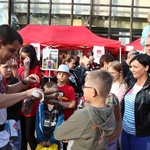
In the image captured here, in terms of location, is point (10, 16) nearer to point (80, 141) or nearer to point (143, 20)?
point (143, 20)

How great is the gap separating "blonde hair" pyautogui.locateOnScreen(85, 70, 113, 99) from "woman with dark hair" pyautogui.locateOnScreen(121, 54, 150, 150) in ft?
3.80

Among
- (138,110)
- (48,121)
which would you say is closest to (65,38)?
(48,121)

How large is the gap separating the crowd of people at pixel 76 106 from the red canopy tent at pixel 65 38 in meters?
4.53

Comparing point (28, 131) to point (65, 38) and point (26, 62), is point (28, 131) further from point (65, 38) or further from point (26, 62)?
point (65, 38)

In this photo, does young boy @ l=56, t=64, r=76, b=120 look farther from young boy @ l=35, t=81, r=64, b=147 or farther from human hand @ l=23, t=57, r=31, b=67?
human hand @ l=23, t=57, r=31, b=67

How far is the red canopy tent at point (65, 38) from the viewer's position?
11.4 metres

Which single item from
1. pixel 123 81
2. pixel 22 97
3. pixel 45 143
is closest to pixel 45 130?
pixel 45 143

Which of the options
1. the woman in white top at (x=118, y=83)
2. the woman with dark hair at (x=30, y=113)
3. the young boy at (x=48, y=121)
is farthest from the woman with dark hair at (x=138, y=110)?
the woman with dark hair at (x=30, y=113)

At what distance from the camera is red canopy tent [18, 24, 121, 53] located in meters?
11.4

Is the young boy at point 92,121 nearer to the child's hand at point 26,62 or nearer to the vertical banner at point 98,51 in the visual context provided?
the child's hand at point 26,62

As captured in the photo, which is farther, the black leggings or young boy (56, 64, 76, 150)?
the black leggings

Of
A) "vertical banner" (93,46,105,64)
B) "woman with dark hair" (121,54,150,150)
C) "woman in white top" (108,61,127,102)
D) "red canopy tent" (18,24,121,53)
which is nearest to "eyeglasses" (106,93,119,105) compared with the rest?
"woman with dark hair" (121,54,150,150)

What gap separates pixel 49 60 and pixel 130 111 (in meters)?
3.55

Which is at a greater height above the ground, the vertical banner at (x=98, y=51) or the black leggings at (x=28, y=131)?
the vertical banner at (x=98, y=51)
